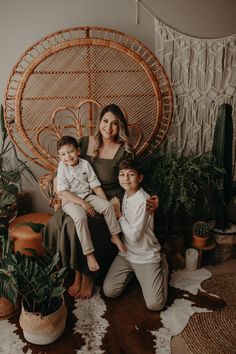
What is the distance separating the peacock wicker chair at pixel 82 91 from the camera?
8.71ft

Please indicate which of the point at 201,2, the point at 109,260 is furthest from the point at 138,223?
the point at 201,2

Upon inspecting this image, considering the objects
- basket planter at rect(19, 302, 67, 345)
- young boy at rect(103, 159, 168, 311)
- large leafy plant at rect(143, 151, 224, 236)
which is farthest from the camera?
Result: large leafy plant at rect(143, 151, 224, 236)

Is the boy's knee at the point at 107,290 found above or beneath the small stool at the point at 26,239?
beneath

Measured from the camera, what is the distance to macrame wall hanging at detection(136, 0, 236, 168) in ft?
9.25

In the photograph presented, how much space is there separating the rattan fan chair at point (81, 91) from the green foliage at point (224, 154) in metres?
0.42

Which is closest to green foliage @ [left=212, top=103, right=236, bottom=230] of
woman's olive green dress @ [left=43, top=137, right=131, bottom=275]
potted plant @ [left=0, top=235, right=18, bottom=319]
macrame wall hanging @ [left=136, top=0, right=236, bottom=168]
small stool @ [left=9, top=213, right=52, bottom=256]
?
macrame wall hanging @ [left=136, top=0, right=236, bottom=168]

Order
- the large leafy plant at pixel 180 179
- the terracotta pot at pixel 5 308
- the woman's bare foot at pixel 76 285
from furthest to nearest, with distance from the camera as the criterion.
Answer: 1. the large leafy plant at pixel 180 179
2. the woman's bare foot at pixel 76 285
3. the terracotta pot at pixel 5 308

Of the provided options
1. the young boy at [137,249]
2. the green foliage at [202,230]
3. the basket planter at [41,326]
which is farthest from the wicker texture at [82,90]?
the basket planter at [41,326]

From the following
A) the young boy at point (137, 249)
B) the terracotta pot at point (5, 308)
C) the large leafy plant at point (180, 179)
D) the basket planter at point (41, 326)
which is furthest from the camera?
the large leafy plant at point (180, 179)

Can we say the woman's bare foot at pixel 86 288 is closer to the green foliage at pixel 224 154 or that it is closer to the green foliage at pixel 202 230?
the green foliage at pixel 202 230

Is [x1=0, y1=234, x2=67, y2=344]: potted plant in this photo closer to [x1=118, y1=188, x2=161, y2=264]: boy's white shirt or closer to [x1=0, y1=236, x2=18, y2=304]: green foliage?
[x1=0, y1=236, x2=18, y2=304]: green foliage

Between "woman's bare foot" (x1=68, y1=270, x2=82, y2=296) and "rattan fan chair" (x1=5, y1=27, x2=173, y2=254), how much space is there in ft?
2.00

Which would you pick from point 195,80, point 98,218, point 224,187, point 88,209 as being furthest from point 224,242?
point 195,80

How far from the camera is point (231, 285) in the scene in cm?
241
